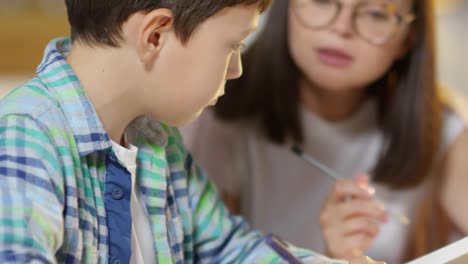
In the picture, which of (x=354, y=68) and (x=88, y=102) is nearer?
(x=88, y=102)

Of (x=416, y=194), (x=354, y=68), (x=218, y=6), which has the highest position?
(x=218, y=6)

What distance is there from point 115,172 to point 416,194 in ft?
2.11

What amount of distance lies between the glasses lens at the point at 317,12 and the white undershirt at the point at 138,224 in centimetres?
40

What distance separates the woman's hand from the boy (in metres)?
0.31

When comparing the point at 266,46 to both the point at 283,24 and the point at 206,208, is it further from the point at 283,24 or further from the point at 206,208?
the point at 206,208

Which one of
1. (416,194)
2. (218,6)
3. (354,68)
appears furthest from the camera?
(416,194)

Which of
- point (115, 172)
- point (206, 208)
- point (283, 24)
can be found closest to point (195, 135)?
point (283, 24)

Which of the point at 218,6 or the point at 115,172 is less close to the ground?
the point at 218,6

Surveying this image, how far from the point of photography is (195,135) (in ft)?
3.59

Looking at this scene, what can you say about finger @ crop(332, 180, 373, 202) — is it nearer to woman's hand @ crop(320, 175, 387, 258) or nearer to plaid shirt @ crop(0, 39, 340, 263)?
woman's hand @ crop(320, 175, 387, 258)

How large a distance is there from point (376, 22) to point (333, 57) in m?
0.08

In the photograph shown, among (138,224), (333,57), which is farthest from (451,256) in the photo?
(333,57)

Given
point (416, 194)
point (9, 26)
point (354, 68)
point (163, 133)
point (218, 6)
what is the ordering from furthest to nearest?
point (9, 26) < point (416, 194) < point (354, 68) < point (163, 133) < point (218, 6)

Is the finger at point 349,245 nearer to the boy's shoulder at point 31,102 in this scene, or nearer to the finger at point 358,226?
the finger at point 358,226
